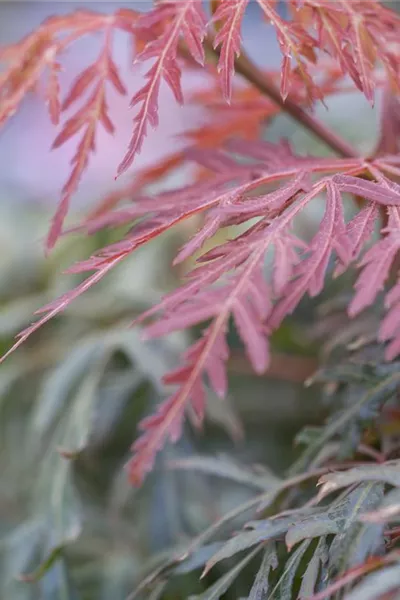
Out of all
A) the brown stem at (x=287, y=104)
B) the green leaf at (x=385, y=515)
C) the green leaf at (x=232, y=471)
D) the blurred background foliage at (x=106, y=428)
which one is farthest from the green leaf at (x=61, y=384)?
the green leaf at (x=385, y=515)

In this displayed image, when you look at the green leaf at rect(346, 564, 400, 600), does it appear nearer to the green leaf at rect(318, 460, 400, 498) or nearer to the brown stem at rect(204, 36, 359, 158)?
the green leaf at rect(318, 460, 400, 498)

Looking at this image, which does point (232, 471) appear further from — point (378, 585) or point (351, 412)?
point (378, 585)

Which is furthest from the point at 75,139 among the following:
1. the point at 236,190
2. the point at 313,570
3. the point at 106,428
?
the point at 313,570

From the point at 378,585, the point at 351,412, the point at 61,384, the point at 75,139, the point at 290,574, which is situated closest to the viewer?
the point at 378,585

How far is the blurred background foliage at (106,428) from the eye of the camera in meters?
0.72

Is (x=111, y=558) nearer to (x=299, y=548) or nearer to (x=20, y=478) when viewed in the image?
(x=20, y=478)

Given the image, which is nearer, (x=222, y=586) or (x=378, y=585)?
(x=378, y=585)

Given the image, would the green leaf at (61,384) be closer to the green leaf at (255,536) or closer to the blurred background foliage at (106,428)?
the blurred background foliage at (106,428)

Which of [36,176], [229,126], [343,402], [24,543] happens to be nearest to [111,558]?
[24,543]

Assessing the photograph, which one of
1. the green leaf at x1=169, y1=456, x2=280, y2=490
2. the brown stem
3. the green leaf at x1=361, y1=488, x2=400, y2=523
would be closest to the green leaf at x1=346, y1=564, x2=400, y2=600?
the green leaf at x1=361, y1=488, x2=400, y2=523

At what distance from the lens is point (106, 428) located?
0.85 metres

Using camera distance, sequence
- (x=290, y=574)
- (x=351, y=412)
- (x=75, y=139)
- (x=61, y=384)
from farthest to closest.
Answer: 1. (x=75, y=139)
2. (x=61, y=384)
3. (x=351, y=412)
4. (x=290, y=574)

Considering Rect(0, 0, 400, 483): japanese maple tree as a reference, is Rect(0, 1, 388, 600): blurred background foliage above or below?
below

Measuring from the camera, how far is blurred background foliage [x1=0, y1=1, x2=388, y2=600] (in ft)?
2.36
